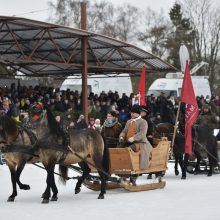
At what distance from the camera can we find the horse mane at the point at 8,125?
11.3 m

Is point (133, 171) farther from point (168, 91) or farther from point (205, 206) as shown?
point (168, 91)

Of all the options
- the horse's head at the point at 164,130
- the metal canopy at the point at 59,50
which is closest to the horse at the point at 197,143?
the horse's head at the point at 164,130

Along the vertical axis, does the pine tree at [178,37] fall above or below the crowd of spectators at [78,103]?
above

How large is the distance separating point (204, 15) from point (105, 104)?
3263 centimetres

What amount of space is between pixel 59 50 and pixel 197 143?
933 centimetres

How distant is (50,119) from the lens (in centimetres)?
1134

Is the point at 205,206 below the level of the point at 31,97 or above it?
below

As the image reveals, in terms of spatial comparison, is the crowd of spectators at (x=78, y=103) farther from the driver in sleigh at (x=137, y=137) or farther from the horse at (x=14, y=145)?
the horse at (x=14, y=145)

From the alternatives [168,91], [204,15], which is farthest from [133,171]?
[204,15]

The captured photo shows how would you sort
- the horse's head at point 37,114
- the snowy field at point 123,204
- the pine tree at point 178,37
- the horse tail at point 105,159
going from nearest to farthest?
the snowy field at point 123,204, the horse's head at point 37,114, the horse tail at point 105,159, the pine tree at point 178,37

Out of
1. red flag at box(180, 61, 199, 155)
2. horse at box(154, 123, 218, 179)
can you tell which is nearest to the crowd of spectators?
horse at box(154, 123, 218, 179)

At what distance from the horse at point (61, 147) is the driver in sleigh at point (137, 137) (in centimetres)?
64

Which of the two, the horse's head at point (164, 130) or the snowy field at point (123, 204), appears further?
the horse's head at point (164, 130)

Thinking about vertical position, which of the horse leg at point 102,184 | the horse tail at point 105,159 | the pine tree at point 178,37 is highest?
the pine tree at point 178,37
